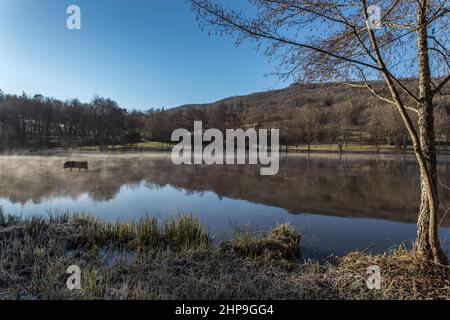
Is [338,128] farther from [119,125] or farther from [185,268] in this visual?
[185,268]

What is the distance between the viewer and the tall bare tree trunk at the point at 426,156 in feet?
13.2

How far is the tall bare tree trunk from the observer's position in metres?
4.02

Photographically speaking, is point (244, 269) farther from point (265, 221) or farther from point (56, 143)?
point (56, 143)

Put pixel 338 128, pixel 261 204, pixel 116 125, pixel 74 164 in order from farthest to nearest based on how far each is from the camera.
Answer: pixel 116 125
pixel 338 128
pixel 74 164
pixel 261 204

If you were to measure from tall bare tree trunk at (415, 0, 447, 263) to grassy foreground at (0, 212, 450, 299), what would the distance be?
261mm

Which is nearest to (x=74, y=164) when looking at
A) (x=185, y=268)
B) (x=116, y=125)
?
(x=185, y=268)

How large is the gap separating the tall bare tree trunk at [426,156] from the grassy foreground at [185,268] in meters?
0.26

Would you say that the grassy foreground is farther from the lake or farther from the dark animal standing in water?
the dark animal standing in water

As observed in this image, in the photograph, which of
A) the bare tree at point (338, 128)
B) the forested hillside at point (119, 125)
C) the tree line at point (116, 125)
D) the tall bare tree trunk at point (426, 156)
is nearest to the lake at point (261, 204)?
the tall bare tree trunk at point (426, 156)

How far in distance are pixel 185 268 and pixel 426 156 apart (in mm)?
4096

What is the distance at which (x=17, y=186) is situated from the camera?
13773 millimetres

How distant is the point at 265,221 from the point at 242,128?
70.8 meters

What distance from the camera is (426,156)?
429 cm
